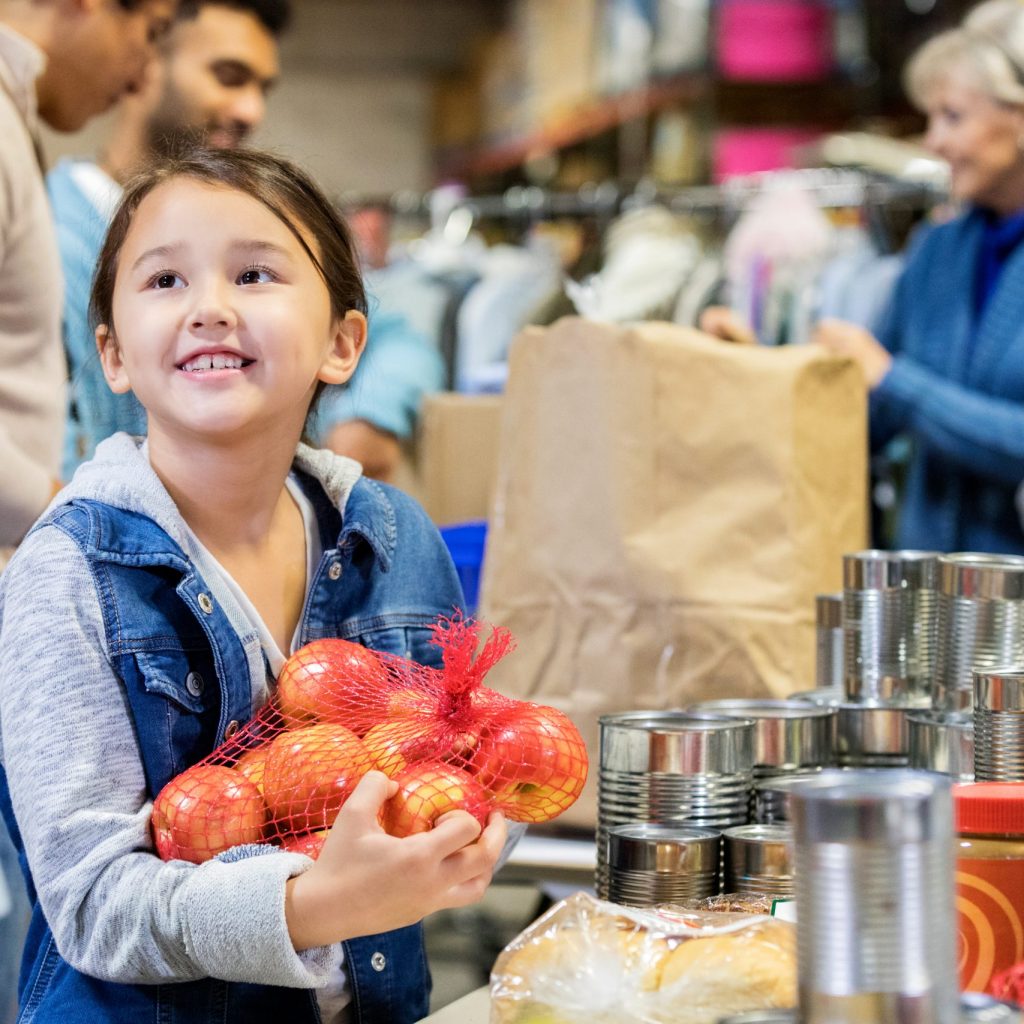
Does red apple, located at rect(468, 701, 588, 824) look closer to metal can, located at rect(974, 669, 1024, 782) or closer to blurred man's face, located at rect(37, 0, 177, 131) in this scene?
metal can, located at rect(974, 669, 1024, 782)

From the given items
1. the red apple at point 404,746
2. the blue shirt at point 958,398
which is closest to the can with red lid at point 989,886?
the red apple at point 404,746

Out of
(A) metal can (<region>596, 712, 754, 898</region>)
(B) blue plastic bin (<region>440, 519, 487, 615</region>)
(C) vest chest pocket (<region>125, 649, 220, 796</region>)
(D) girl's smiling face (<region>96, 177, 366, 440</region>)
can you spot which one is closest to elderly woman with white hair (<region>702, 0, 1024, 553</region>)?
(B) blue plastic bin (<region>440, 519, 487, 615</region>)

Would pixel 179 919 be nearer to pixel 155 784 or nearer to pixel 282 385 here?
pixel 155 784

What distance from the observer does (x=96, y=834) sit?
40.9 inches

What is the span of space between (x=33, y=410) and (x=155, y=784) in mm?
920

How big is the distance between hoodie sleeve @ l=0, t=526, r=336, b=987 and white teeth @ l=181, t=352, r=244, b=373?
0.16m

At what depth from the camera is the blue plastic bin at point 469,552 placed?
215cm

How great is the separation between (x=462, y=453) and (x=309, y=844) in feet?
4.88

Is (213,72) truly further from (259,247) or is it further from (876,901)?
(876,901)

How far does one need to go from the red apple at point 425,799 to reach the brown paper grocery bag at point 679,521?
0.73 m

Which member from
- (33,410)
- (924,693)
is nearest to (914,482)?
(924,693)

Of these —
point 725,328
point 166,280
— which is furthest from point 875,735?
point 725,328

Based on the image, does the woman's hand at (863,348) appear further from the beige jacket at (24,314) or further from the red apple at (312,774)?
the red apple at (312,774)

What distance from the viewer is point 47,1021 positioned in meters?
1.12
